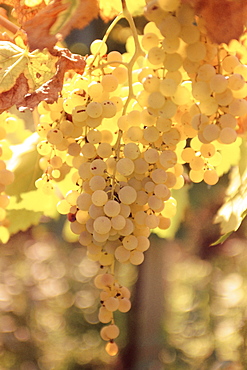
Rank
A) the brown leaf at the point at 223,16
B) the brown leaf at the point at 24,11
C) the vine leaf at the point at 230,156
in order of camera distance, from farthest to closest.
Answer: the vine leaf at the point at 230,156 → the brown leaf at the point at 24,11 → the brown leaf at the point at 223,16

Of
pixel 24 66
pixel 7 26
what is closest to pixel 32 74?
pixel 24 66

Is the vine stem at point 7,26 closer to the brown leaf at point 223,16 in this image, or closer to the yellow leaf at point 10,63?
the yellow leaf at point 10,63

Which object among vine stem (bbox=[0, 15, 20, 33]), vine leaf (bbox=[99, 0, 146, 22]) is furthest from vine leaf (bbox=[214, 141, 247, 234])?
vine stem (bbox=[0, 15, 20, 33])

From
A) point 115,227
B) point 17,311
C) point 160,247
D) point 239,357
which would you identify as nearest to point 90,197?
point 115,227

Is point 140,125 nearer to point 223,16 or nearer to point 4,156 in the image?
point 223,16

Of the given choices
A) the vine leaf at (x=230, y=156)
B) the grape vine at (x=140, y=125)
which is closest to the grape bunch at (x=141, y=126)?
the grape vine at (x=140, y=125)

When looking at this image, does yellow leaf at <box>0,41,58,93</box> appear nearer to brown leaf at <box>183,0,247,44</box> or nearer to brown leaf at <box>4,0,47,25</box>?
brown leaf at <box>4,0,47,25</box>

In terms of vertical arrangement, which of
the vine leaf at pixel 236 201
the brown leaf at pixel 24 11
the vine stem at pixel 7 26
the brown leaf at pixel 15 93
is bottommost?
the vine leaf at pixel 236 201

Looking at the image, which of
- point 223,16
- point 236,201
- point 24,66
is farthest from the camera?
point 236,201
